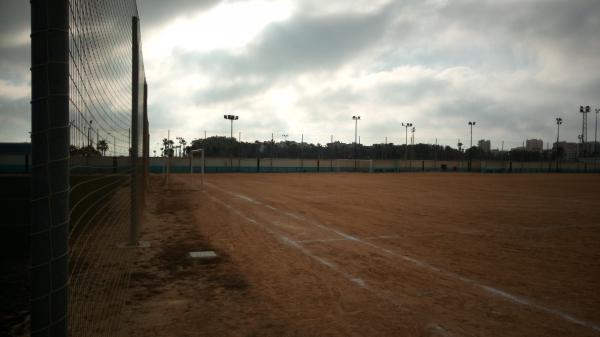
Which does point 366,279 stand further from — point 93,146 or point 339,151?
point 339,151

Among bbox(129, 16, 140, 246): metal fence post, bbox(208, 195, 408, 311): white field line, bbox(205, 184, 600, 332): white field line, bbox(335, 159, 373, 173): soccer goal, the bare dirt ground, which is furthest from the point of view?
bbox(335, 159, 373, 173): soccer goal

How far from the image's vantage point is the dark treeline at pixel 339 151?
60.5 m

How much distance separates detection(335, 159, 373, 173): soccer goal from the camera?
2498 inches

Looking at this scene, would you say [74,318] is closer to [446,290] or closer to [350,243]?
[446,290]

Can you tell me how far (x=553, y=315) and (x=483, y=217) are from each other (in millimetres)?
7793

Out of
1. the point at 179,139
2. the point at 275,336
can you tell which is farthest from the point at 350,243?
the point at 179,139

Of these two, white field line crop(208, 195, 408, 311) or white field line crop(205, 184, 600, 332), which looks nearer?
white field line crop(205, 184, 600, 332)

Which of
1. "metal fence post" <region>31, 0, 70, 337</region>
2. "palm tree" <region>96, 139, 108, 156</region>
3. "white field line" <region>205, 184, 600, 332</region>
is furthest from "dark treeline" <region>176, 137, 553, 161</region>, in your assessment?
"metal fence post" <region>31, 0, 70, 337</region>

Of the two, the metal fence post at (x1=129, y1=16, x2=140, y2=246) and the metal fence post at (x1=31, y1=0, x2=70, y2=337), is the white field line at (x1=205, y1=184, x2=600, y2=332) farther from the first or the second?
the metal fence post at (x1=31, y1=0, x2=70, y2=337)

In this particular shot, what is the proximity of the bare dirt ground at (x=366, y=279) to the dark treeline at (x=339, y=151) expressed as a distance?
49.9 meters

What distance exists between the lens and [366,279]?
17.0 ft

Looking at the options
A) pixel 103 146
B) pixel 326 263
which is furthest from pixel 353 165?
pixel 103 146

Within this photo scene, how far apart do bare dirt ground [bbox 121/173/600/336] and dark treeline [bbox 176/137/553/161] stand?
164ft

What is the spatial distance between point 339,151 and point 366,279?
63.3m
